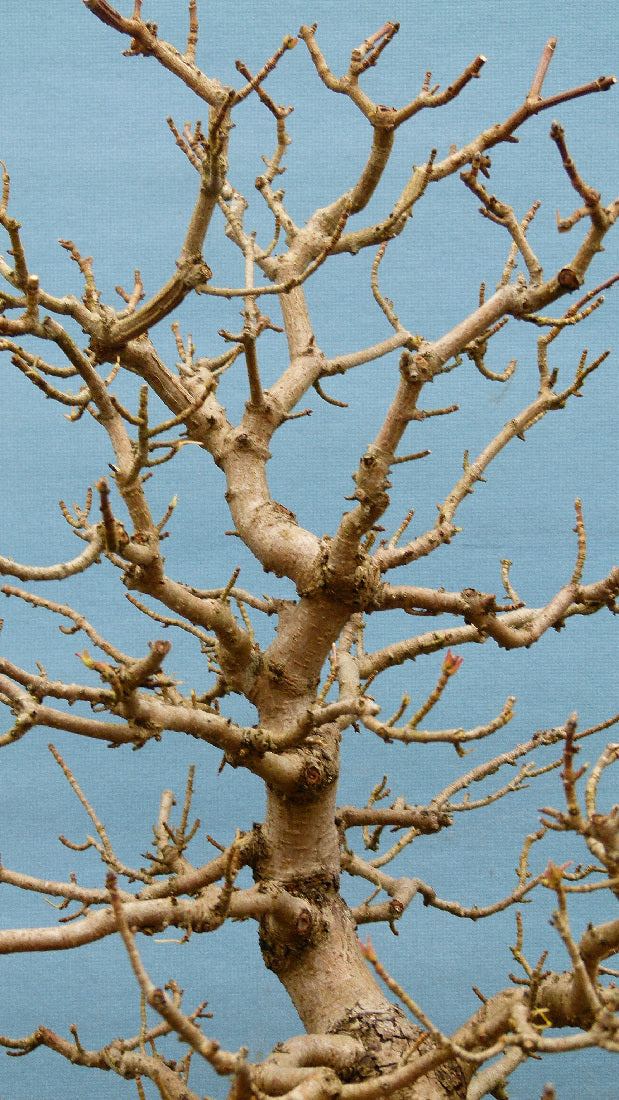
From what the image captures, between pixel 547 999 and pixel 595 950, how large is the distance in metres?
0.30

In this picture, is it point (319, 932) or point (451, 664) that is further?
point (319, 932)

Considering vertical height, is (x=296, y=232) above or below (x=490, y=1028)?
above

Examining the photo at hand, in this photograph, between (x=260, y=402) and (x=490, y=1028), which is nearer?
(x=490, y=1028)

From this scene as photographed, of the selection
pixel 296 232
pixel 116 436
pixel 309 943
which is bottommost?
pixel 309 943

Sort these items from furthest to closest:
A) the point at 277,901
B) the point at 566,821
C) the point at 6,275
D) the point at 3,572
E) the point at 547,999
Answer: the point at 277,901 < the point at 547,999 < the point at 6,275 < the point at 3,572 < the point at 566,821

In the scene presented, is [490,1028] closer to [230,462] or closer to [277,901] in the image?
[277,901]

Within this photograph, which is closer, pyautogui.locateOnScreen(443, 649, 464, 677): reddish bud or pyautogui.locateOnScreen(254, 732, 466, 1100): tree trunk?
pyautogui.locateOnScreen(443, 649, 464, 677): reddish bud

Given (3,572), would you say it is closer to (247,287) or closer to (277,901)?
(247,287)

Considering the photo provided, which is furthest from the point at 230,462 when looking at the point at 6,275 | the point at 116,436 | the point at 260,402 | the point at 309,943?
the point at 309,943

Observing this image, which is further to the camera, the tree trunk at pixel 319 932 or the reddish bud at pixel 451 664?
the tree trunk at pixel 319 932

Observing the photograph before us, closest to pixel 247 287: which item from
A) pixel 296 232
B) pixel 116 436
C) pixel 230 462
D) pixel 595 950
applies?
pixel 116 436

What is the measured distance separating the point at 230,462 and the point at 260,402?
0.16 metres

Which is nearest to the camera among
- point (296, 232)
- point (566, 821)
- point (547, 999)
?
point (566, 821)

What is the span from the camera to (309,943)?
8.10ft
